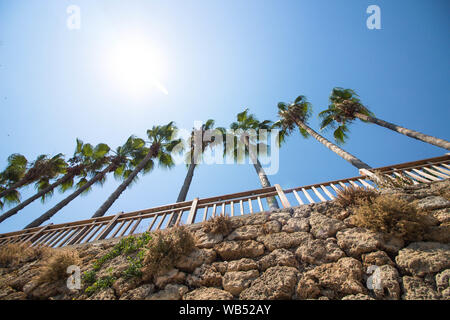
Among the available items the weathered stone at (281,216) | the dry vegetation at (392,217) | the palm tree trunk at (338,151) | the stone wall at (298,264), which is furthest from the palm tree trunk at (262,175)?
the dry vegetation at (392,217)

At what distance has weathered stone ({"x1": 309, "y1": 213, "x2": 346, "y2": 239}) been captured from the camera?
3.00 meters

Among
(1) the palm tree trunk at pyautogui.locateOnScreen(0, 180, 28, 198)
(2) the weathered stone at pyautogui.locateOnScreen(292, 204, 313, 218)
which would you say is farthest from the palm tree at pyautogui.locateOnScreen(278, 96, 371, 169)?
(1) the palm tree trunk at pyautogui.locateOnScreen(0, 180, 28, 198)

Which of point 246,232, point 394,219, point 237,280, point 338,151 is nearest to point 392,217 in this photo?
point 394,219

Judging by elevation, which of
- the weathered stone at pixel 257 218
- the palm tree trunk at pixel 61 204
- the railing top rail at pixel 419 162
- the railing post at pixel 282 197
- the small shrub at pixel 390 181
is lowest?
the palm tree trunk at pixel 61 204

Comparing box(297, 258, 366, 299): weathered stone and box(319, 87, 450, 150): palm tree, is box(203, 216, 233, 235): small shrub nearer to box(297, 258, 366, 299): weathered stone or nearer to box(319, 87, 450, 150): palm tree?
box(297, 258, 366, 299): weathered stone

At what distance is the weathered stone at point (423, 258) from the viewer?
211cm

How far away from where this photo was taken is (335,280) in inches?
89.1

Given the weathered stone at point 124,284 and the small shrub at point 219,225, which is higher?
the small shrub at point 219,225

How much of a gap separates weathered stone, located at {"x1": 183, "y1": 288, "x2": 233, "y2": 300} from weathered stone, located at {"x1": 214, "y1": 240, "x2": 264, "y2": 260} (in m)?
0.64

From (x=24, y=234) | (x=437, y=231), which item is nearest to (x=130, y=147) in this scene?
(x=24, y=234)

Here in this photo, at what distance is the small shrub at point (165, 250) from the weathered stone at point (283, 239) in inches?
53.9

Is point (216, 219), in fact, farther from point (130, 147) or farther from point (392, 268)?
point (130, 147)

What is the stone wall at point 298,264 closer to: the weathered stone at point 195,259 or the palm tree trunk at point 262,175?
the weathered stone at point 195,259

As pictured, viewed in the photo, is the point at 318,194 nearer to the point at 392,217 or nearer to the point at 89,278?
the point at 392,217
